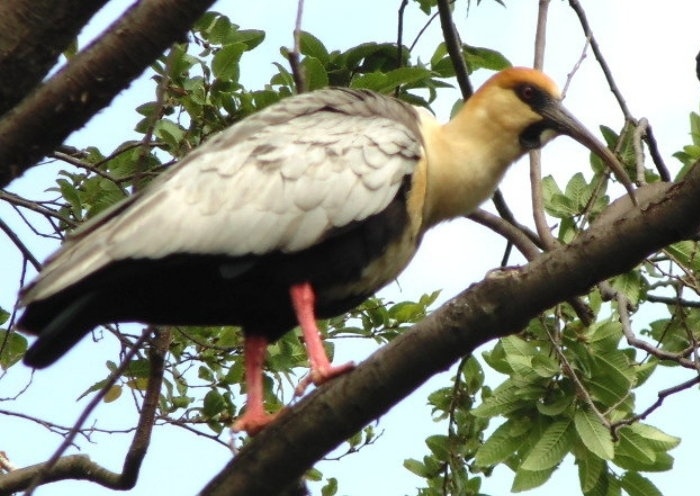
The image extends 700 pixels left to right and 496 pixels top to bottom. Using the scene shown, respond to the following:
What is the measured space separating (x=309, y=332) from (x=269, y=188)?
585 millimetres

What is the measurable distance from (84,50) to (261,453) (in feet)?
4.28

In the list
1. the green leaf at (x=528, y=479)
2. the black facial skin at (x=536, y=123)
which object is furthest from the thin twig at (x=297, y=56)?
the green leaf at (x=528, y=479)

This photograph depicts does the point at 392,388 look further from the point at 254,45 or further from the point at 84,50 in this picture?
the point at 254,45

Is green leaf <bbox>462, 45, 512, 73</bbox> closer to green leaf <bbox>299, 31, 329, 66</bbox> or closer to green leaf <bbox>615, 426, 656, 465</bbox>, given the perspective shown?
green leaf <bbox>299, 31, 329, 66</bbox>

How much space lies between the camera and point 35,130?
3.17m

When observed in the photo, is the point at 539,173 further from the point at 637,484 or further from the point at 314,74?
the point at 637,484

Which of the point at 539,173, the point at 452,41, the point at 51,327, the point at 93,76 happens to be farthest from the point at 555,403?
the point at 93,76

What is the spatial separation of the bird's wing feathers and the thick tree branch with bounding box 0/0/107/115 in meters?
1.12

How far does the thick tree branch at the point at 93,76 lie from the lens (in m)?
3.18

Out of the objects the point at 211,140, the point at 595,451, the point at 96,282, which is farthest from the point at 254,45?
the point at 595,451

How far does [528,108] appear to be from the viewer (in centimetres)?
561

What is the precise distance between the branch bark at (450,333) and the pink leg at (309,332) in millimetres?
638

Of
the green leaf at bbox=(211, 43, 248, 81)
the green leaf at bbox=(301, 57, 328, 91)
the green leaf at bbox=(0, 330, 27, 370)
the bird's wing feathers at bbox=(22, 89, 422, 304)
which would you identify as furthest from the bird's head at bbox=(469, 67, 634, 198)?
the green leaf at bbox=(0, 330, 27, 370)

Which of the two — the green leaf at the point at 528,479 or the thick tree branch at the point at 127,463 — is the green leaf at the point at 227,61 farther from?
the green leaf at the point at 528,479
